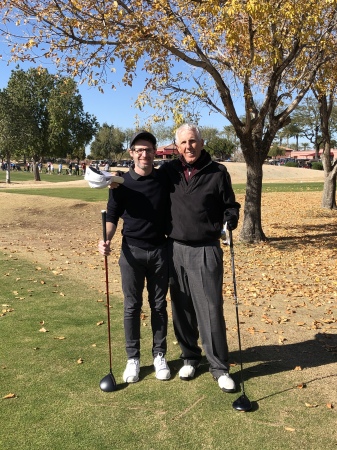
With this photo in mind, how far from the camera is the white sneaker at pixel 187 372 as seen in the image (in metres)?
4.42

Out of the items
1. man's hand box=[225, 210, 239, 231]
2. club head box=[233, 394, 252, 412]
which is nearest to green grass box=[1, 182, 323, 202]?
man's hand box=[225, 210, 239, 231]

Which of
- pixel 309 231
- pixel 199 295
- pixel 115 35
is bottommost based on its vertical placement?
pixel 309 231

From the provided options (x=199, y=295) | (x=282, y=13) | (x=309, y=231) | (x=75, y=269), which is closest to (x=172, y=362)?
(x=199, y=295)

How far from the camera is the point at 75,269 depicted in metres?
9.73

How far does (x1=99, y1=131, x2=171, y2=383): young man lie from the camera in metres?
4.29

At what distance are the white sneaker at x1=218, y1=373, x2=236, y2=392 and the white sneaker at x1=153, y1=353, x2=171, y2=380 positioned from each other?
1.71ft

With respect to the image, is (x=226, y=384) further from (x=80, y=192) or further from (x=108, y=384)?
(x=80, y=192)

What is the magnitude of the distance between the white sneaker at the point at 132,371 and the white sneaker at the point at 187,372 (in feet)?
1.40

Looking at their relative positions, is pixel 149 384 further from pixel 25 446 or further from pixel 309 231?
pixel 309 231

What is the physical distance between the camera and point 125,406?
393 centimetres

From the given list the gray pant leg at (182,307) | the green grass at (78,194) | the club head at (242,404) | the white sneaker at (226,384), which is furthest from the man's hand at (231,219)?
the green grass at (78,194)

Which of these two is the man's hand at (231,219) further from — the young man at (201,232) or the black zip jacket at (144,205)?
the black zip jacket at (144,205)

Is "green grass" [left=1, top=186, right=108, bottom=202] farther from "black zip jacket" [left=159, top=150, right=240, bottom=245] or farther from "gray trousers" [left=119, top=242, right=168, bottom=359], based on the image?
"black zip jacket" [left=159, top=150, right=240, bottom=245]

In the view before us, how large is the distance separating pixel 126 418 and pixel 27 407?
866 mm
